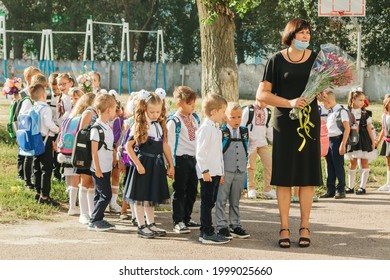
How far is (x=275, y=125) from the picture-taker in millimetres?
8477

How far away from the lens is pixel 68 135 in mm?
10242

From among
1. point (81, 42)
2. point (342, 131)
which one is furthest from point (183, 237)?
point (81, 42)

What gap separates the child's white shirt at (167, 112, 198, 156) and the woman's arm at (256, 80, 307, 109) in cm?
111

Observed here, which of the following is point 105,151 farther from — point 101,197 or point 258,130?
point 258,130

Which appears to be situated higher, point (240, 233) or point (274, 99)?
point (274, 99)

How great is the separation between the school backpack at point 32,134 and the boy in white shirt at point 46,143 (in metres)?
0.05

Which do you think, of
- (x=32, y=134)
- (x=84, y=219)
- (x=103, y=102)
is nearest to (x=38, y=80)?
(x=32, y=134)

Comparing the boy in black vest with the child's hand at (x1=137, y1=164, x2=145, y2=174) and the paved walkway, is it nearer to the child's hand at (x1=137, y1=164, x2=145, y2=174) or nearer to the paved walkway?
the paved walkway

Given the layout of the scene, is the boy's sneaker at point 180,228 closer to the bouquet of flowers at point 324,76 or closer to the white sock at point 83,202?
the white sock at point 83,202

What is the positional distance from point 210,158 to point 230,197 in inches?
25.0

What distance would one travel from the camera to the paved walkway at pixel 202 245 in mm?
7977

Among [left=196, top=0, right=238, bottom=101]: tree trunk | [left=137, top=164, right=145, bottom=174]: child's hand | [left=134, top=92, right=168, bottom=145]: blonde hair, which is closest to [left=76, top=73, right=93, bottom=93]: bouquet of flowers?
[left=196, top=0, right=238, bottom=101]: tree trunk

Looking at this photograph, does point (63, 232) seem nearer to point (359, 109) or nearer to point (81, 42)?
point (359, 109)

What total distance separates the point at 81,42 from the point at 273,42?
1258 cm
